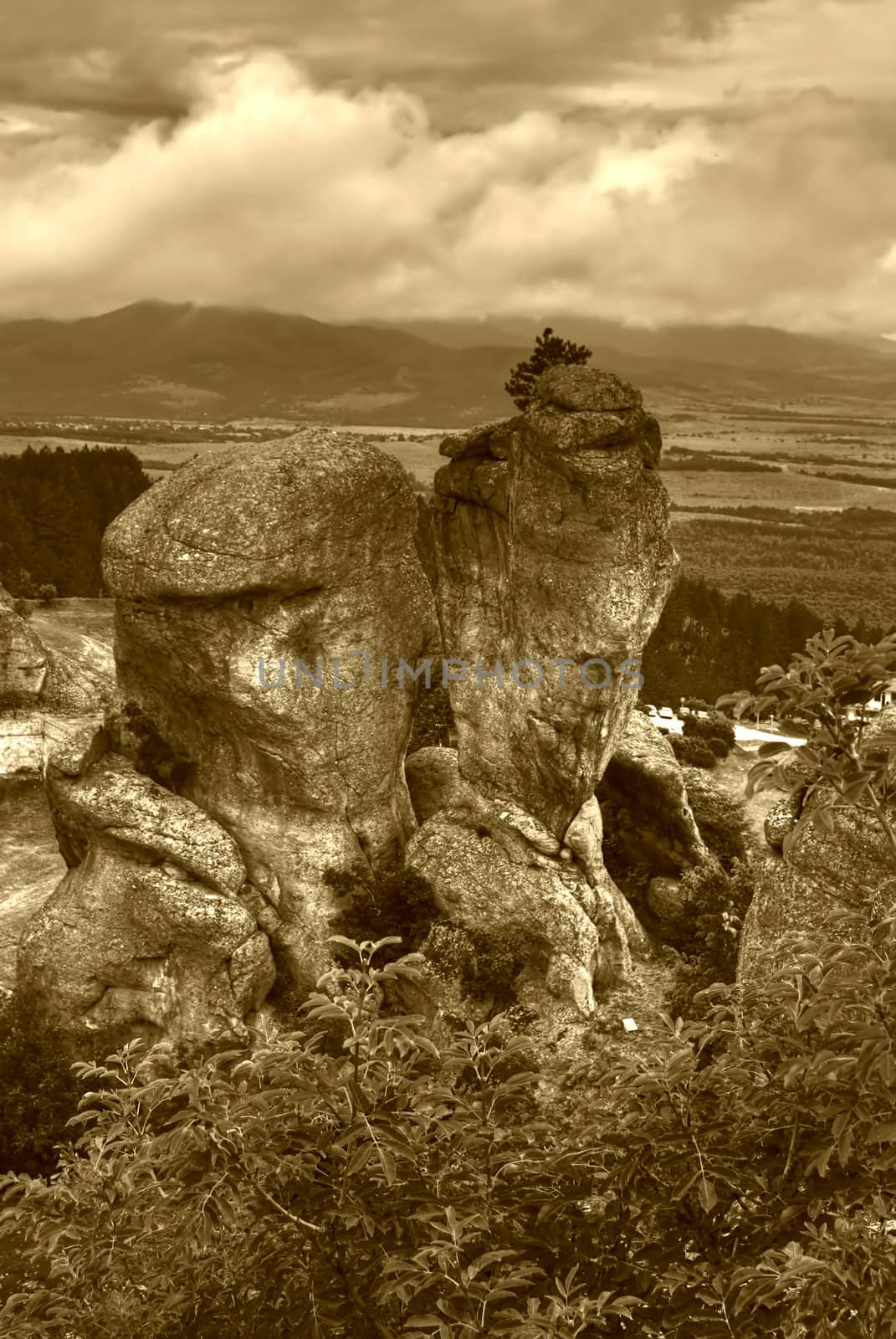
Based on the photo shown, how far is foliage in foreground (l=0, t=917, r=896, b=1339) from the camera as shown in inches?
413

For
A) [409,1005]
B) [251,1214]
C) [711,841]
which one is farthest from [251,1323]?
[711,841]

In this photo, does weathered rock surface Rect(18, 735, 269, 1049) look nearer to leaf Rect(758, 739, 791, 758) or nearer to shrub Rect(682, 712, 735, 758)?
leaf Rect(758, 739, 791, 758)

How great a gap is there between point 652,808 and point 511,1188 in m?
28.8

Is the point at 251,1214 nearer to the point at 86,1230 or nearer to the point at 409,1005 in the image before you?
the point at 86,1230

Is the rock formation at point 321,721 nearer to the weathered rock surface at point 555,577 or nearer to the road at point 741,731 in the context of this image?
the weathered rock surface at point 555,577

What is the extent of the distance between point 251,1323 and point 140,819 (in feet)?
72.9

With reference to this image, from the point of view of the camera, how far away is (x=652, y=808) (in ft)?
134

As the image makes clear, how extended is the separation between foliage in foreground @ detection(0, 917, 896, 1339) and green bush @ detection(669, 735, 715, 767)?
1632 inches

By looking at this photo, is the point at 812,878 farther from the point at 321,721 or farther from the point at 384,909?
the point at 321,721

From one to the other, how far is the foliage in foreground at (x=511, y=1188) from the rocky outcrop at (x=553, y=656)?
21426 millimetres

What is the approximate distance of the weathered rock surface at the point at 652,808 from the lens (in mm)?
40438

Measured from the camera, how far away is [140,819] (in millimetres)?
33219

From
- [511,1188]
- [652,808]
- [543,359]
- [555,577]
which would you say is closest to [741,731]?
[652,808]

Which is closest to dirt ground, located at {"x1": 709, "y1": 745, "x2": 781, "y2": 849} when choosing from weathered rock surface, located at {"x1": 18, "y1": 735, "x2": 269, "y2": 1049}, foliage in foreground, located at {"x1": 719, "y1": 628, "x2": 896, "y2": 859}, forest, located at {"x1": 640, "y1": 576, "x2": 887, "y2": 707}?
weathered rock surface, located at {"x1": 18, "y1": 735, "x2": 269, "y2": 1049}
